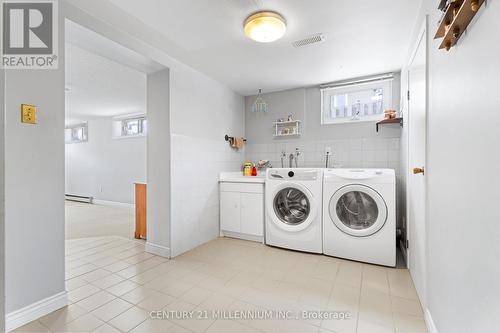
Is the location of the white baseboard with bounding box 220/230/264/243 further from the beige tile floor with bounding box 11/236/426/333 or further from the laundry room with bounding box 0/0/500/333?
the beige tile floor with bounding box 11/236/426/333

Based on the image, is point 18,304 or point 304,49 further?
point 304,49

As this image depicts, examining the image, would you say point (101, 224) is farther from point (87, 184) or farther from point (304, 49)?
point (304, 49)

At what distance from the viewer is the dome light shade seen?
68.6 inches

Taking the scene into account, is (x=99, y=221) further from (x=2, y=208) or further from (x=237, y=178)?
(x=2, y=208)

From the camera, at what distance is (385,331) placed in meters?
1.41

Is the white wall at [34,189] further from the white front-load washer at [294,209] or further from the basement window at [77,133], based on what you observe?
the basement window at [77,133]

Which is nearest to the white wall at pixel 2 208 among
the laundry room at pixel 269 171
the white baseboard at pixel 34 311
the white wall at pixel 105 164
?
the laundry room at pixel 269 171

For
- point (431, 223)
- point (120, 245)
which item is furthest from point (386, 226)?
point (120, 245)

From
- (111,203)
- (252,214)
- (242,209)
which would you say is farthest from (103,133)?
(252,214)

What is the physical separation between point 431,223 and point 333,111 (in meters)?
2.31

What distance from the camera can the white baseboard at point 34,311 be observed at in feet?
4.65

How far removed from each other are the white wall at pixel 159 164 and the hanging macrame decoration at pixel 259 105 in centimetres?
152

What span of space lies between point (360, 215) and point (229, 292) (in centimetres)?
156

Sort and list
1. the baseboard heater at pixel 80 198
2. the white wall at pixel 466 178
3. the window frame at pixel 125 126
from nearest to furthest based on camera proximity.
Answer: the white wall at pixel 466 178 < the window frame at pixel 125 126 < the baseboard heater at pixel 80 198
